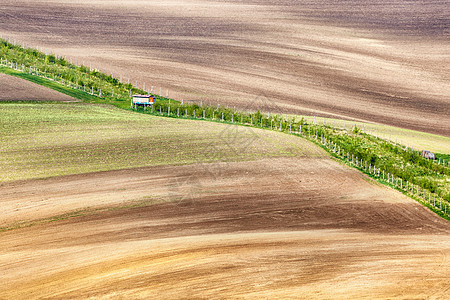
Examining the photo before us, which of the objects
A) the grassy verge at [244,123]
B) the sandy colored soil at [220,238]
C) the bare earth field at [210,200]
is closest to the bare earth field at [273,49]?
the bare earth field at [210,200]

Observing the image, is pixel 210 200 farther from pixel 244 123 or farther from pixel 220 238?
pixel 244 123

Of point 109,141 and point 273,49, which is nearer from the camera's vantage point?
point 109,141

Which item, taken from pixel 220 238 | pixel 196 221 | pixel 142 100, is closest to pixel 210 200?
pixel 196 221

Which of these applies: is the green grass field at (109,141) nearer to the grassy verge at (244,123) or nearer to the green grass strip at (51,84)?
the grassy verge at (244,123)

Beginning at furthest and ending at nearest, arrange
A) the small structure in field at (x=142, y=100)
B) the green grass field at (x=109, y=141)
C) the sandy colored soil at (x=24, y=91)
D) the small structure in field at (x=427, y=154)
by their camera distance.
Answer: the small structure in field at (x=142, y=100), the sandy colored soil at (x=24, y=91), the small structure in field at (x=427, y=154), the green grass field at (x=109, y=141)

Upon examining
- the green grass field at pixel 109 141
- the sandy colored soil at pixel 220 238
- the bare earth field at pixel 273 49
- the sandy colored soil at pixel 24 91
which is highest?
the bare earth field at pixel 273 49

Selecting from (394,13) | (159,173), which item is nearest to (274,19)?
(394,13)
